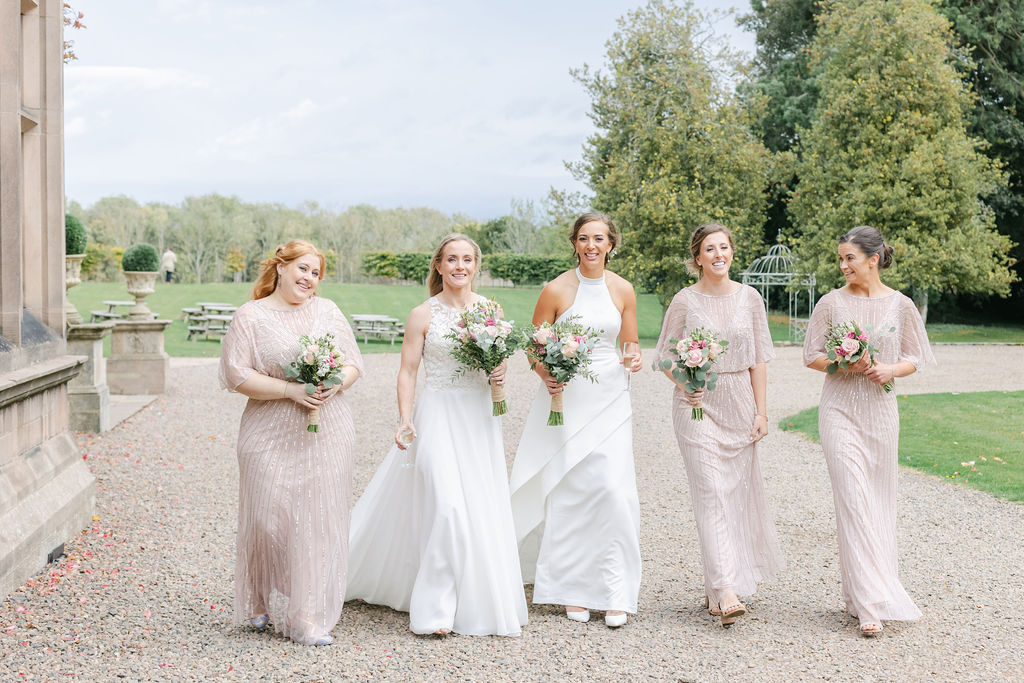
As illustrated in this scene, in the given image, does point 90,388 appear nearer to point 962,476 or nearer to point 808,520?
point 808,520

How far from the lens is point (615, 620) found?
5.34m

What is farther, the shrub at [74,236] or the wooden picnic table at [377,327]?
the wooden picnic table at [377,327]

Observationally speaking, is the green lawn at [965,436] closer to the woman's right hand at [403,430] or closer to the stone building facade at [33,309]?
the woman's right hand at [403,430]

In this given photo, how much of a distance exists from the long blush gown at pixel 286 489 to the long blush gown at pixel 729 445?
1983 mm

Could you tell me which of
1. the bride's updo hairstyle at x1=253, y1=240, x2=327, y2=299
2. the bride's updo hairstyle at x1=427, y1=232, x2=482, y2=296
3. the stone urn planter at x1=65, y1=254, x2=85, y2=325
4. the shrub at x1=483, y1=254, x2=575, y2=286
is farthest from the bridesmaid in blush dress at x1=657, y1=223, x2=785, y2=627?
the shrub at x1=483, y1=254, x2=575, y2=286

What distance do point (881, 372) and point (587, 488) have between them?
178 centimetres

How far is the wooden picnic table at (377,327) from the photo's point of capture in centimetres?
2786

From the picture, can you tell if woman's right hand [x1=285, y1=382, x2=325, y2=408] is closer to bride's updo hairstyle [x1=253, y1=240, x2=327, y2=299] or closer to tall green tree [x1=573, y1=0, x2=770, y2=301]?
bride's updo hairstyle [x1=253, y1=240, x2=327, y2=299]

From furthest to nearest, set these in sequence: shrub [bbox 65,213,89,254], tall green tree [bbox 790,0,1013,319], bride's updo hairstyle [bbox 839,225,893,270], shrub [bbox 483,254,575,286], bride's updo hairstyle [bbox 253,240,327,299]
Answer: shrub [bbox 483,254,575,286], tall green tree [bbox 790,0,1013,319], shrub [bbox 65,213,89,254], bride's updo hairstyle [bbox 839,225,893,270], bride's updo hairstyle [bbox 253,240,327,299]

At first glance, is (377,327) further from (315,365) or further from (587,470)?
(315,365)

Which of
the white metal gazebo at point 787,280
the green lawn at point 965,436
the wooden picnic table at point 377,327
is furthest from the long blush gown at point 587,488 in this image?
the wooden picnic table at point 377,327

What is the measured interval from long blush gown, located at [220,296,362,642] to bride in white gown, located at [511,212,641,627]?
46.0 inches

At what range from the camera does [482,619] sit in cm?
510

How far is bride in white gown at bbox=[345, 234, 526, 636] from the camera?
5.12 meters
